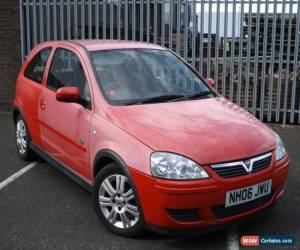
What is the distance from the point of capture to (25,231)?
13.7ft

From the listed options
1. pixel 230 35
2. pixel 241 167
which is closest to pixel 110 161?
pixel 241 167

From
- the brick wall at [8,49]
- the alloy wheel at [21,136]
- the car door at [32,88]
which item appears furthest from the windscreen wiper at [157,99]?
the brick wall at [8,49]

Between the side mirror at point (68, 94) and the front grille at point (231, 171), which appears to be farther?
the side mirror at point (68, 94)

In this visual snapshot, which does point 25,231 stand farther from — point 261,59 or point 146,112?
point 261,59

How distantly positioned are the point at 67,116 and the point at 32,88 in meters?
1.21

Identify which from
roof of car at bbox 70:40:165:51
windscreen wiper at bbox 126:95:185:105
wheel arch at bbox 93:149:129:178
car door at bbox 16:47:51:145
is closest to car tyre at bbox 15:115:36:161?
car door at bbox 16:47:51:145

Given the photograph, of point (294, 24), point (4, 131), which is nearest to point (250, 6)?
point (294, 24)

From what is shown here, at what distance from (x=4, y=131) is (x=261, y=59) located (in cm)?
478

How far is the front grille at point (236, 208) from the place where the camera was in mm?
3689

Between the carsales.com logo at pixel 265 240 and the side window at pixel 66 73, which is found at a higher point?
the side window at pixel 66 73

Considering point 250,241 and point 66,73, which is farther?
point 66,73

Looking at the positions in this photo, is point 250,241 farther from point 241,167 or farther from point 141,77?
point 141,77

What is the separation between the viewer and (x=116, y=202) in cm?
402

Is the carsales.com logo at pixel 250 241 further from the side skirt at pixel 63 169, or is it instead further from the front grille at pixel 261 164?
the side skirt at pixel 63 169
